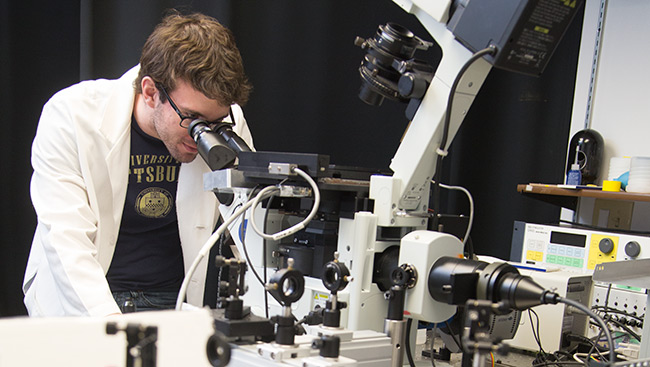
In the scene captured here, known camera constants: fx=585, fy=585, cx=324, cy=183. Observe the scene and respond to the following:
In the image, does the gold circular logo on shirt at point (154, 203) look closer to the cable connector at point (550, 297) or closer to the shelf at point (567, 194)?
the cable connector at point (550, 297)

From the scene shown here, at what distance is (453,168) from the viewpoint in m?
3.20

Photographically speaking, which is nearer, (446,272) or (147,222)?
(446,272)

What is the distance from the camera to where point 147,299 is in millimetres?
1611

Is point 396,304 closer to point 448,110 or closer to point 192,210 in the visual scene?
point 448,110

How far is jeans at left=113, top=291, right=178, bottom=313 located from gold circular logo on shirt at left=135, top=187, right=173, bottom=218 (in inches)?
8.5

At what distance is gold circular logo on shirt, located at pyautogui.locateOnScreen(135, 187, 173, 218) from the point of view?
1600mm

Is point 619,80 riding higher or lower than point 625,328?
higher

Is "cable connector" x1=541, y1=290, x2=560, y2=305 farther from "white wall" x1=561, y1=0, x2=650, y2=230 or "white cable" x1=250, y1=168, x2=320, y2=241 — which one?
"white wall" x1=561, y1=0, x2=650, y2=230

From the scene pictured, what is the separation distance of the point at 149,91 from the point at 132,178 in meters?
0.25

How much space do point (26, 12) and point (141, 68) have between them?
764 millimetres

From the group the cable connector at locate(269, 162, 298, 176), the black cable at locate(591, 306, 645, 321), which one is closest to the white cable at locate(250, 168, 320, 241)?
the cable connector at locate(269, 162, 298, 176)

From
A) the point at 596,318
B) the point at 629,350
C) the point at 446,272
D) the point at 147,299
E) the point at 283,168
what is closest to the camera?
the point at 596,318

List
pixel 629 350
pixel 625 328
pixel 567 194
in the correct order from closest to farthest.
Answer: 1. pixel 629 350
2. pixel 625 328
3. pixel 567 194

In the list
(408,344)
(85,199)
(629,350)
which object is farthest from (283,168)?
(629,350)
